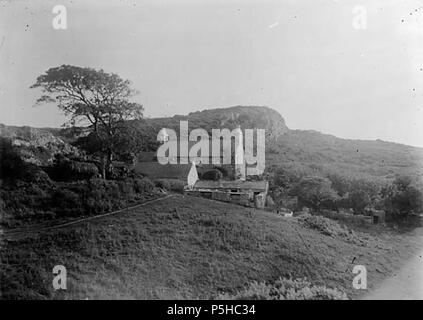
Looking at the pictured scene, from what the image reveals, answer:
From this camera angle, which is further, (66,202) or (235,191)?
(235,191)

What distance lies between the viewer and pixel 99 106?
9.69 m

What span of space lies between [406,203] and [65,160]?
32.0 ft

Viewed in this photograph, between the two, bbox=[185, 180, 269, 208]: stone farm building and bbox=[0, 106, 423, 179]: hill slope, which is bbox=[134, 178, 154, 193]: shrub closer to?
bbox=[0, 106, 423, 179]: hill slope

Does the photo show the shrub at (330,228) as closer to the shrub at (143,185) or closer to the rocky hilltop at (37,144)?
the shrub at (143,185)

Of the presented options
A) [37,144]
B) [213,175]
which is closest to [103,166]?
[37,144]

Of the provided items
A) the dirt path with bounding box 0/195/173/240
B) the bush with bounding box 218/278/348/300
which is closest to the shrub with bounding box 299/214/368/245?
the bush with bounding box 218/278/348/300

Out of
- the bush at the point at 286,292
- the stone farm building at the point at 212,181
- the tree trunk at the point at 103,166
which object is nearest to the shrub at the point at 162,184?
the stone farm building at the point at 212,181

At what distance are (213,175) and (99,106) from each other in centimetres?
385

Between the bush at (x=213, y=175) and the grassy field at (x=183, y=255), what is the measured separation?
1.14 meters

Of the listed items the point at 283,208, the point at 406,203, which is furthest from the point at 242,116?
the point at 406,203

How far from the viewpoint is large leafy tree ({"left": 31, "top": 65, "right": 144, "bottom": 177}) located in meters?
9.00

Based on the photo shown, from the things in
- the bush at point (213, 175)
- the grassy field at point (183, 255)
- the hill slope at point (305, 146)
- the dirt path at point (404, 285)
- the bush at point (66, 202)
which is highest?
the hill slope at point (305, 146)

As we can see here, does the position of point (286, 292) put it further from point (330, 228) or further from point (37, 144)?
point (37, 144)

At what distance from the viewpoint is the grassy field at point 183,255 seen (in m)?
7.12
